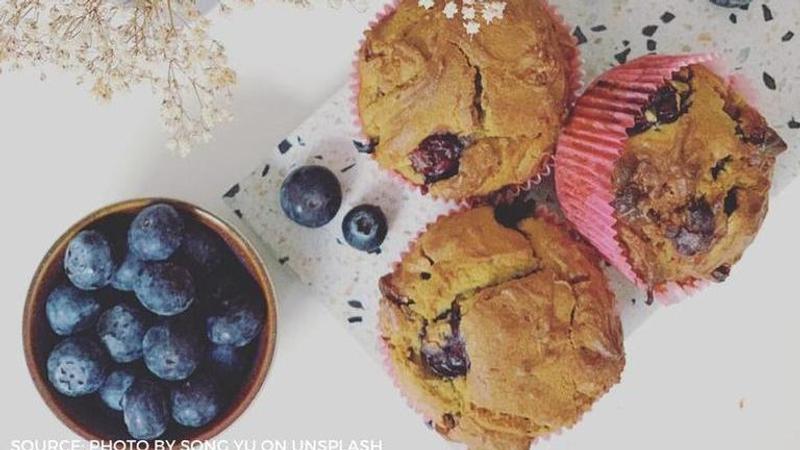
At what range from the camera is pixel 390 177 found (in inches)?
66.6

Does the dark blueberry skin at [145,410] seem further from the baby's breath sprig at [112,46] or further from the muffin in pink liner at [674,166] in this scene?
the muffin in pink liner at [674,166]

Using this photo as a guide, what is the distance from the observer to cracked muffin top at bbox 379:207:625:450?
149 cm

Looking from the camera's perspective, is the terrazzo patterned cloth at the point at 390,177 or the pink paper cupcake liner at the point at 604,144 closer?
the pink paper cupcake liner at the point at 604,144

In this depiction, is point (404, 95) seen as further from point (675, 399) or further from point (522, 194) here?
A: point (675, 399)

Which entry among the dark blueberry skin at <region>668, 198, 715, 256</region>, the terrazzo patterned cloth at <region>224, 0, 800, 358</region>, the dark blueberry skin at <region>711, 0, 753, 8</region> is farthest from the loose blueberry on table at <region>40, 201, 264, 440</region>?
the dark blueberry skin at <region>711, 0, 753, 8</region>

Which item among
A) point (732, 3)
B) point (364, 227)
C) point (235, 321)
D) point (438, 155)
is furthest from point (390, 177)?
point (732, 3)

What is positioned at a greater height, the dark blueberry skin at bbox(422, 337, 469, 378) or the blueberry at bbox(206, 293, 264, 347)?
the blueberry at bbox(206, 293, 264, 347)

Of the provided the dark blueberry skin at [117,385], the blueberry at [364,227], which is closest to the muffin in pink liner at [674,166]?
the blueberry at [364,227]

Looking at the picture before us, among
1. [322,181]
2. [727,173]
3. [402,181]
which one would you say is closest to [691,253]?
[727,173]

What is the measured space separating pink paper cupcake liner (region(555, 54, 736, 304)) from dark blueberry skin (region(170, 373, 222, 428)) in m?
0.55

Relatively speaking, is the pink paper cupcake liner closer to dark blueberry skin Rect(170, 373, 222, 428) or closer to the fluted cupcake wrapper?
the fluted cupcake wrapper

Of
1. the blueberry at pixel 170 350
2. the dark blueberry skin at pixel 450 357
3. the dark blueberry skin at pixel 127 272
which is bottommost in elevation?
the dark blueberry skin at pixel 450 357

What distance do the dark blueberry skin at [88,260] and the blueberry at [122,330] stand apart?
0.05 meters

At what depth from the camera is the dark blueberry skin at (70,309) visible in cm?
157
